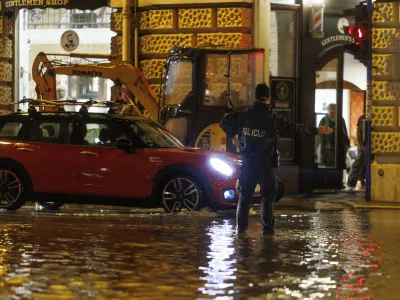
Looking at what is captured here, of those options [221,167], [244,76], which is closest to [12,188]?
[221,167]

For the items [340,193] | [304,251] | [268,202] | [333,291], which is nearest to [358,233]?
[268,202]

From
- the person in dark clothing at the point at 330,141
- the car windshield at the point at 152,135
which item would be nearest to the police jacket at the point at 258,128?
the car windshield at the point at 152,135

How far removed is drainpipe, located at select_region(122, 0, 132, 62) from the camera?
74.2ft

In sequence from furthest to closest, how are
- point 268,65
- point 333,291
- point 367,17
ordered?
1. point 268,65
2. point 367,17
3. point 333,291

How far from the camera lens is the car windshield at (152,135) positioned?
16719mm

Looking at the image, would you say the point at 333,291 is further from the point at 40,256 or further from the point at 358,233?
the point at 358,233

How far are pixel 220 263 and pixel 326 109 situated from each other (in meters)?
14.8

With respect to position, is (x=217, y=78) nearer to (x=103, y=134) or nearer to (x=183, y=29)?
(x=183, y=29)

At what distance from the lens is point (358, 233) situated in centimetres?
1406

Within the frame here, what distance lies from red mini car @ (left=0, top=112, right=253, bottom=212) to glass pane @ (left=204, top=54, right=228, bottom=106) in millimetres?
3466

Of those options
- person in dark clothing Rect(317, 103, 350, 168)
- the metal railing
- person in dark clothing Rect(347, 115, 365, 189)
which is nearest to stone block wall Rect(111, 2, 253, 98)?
the metal railing

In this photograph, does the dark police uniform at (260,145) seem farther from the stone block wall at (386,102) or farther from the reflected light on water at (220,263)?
the stone block wall at (386,102)

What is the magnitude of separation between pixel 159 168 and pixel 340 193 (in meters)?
8.35

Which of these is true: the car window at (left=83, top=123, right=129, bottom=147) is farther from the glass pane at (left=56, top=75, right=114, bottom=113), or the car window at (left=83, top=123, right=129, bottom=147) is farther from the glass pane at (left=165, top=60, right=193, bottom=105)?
the glass pane at (left=56, top=75, right=114, bottom=113)
